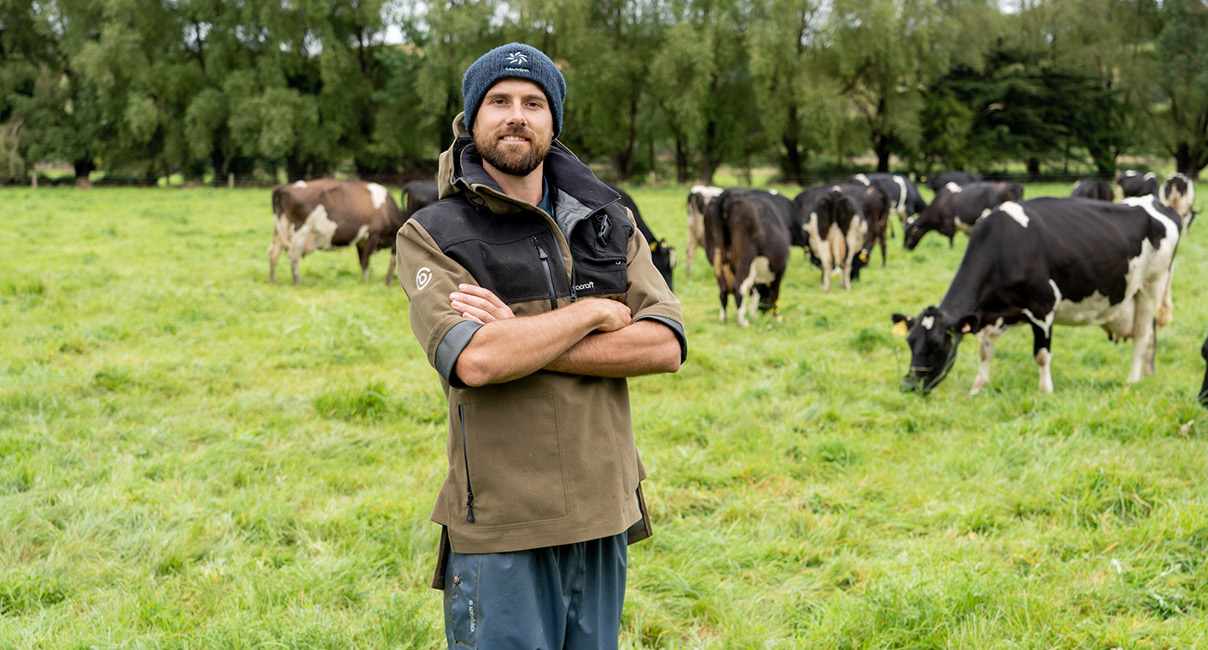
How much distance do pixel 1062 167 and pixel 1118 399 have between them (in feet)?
144

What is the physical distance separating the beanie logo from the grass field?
2.33m

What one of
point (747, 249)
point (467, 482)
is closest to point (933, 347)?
point (747, 249)

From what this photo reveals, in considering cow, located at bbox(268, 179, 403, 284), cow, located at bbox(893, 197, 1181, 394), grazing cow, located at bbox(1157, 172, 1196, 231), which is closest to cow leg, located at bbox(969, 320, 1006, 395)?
cow, located at bbox(893, 197, 1181, 394)

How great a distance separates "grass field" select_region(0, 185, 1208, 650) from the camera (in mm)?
3461

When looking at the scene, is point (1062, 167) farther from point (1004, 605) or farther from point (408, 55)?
point (1004, 605)

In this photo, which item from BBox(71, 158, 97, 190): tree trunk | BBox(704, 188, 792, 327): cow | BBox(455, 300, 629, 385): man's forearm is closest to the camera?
Result: BBox(455, 300, 629, 385): man's forearm

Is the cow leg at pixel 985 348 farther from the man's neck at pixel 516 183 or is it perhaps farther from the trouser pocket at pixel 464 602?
the trouser pocket at pixel 464 602

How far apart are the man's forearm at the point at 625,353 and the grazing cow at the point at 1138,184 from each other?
20766 mm

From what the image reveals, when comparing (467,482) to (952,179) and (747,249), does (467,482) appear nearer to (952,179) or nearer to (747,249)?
(747,249)

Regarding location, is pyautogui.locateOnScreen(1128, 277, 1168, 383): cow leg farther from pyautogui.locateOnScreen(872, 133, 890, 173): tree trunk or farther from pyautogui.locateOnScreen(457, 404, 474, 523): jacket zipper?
pyautogui.locateOnScreen(872, 133, 890, 173): tree trunk

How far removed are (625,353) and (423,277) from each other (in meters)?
0.54

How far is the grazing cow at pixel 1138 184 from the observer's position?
62.8 feet

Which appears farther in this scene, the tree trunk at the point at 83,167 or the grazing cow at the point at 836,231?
the tree trunk at the point at 83,167

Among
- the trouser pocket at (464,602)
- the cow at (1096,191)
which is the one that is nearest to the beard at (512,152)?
the trouser pocket at (464,602)
